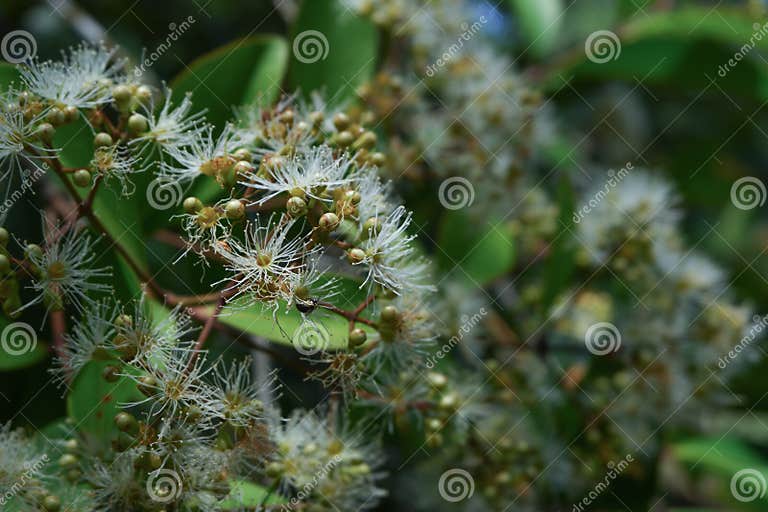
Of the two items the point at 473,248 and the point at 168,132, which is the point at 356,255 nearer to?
the point at 168,132

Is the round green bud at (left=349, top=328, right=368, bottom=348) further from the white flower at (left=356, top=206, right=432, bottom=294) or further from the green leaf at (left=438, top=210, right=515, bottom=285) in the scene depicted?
the green leaf at (left=438, top=210, right=515, bottom=285)

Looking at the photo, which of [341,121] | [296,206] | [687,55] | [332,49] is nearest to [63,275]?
[296,206]

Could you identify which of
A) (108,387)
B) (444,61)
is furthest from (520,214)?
(108,387)

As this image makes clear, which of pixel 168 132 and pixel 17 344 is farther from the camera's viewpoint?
pixel 17 344

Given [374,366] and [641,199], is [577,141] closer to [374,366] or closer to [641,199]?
[641,199]

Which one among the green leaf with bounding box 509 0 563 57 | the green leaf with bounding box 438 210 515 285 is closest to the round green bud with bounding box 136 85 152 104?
the green leaf with bounding box 438 210 515 285

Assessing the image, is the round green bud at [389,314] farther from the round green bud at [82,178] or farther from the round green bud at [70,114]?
the round green bud at [70,114]
